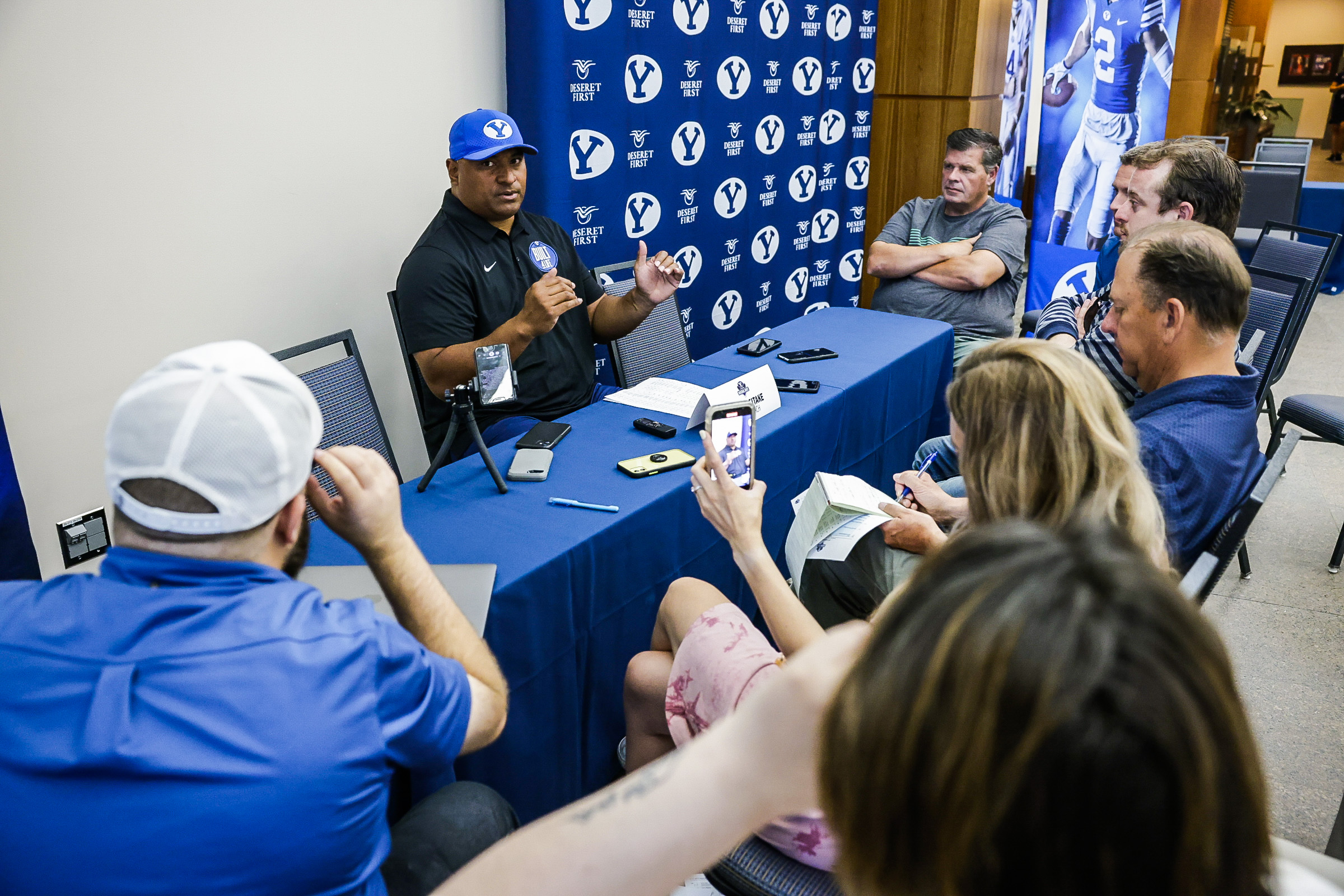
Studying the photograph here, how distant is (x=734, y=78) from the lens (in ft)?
13.6

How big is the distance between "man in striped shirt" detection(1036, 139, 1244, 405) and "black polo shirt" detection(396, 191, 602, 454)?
4.86 feet

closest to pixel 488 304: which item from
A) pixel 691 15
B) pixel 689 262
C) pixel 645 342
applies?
pixel 645 342

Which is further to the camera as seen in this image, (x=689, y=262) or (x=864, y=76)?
(x=864, y=76)

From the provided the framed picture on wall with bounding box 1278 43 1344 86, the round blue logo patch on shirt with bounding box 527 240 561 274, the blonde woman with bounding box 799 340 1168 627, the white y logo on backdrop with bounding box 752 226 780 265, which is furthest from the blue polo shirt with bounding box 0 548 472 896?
the framed picture on wall with bounding box 1278 43 1344 86

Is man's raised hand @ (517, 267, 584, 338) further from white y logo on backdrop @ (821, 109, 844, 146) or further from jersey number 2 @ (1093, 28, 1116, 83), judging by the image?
jersey number 2 @ (1093, 28, 1116, 83)

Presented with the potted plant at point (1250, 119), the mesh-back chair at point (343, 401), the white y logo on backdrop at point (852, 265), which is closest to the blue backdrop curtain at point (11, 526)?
the mesh-back chair at point (343, 401)

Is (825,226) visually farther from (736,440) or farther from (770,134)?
(736,440)

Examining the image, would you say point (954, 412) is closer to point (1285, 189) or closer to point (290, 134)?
point (290, 134)

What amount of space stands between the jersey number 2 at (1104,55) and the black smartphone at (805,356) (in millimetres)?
3633

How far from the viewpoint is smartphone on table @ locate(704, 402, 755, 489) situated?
1.94 metres

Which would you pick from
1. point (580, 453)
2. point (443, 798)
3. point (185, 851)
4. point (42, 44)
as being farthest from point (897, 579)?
point (42, 44)

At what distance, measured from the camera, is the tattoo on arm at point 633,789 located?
412mm

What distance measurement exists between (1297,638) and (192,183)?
137 inches

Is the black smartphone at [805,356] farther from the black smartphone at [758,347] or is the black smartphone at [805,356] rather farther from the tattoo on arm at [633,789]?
the tattoo on arm at [633,789]
